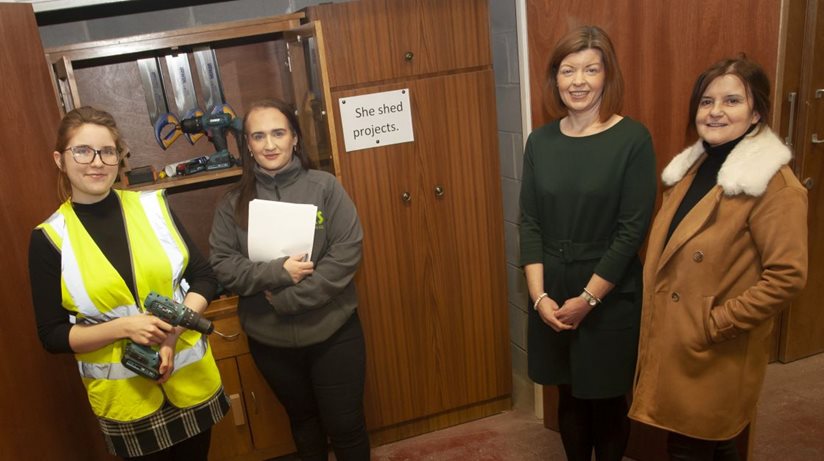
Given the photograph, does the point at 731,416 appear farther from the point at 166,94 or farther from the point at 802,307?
the point at 166,94

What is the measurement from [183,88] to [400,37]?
0.88 m

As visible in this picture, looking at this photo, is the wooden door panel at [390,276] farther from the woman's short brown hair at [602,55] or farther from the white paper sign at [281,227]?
the woman's short brown hair at [602,55]

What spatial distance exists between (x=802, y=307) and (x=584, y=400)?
5.06 ft

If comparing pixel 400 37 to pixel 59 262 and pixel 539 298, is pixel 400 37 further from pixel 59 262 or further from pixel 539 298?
pixel 59 262

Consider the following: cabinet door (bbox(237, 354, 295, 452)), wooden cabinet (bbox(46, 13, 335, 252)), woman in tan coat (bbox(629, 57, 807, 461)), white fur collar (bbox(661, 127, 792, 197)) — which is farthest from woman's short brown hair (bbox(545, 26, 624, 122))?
cabinet door (bbox(237, 354, 295, 452))

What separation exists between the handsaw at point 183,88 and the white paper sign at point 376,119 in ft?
2.01

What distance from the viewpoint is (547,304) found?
Answer: 5.79ft

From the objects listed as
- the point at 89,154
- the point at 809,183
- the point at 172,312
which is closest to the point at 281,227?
the point at 172,312

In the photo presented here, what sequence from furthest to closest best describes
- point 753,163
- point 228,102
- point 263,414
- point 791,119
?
1. point 791,119
2. point 228,102
3. point 263,414
4. point 753,163

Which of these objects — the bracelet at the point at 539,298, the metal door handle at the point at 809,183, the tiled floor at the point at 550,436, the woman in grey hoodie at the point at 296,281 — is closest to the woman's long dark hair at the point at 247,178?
the woman in grey hoodie at the point at 296,281

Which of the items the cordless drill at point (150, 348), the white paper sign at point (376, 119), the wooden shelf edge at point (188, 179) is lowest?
the cordless drill at point (150, 348)

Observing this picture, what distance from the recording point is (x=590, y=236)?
5.59ft

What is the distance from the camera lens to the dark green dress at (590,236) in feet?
5.35

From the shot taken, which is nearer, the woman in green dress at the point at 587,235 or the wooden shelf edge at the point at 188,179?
the woman in green dress at the point at 587,235
